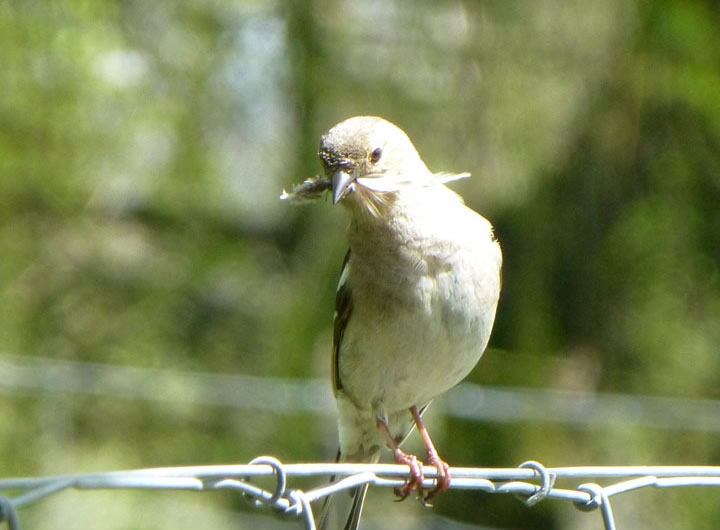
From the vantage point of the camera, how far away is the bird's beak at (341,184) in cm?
293

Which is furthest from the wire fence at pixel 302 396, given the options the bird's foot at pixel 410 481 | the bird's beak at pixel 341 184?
the bird's beak at pixel 341 184

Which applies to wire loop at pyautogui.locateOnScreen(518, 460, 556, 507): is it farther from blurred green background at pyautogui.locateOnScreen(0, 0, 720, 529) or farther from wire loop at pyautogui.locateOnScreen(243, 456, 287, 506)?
blurred green background at pyautogui.locateOnScreen(0, 0, 720, 529)

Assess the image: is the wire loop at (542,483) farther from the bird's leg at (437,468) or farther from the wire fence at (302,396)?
the wire fence at (302,396)

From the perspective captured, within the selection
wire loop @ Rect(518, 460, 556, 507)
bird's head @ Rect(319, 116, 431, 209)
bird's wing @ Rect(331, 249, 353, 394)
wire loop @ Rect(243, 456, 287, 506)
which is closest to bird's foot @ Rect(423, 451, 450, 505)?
bird's wing @ Rect(331, 249, 353, 394)

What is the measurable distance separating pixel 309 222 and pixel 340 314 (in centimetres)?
272

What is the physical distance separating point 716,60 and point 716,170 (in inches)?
22.6

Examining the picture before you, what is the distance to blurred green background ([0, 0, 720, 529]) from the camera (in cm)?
506

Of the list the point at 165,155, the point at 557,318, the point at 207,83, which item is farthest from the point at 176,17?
the point at 557,318

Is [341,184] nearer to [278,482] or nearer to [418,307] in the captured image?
[418,307]

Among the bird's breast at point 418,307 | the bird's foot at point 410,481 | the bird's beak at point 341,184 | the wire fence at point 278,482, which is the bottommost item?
the wire fence at point 278,482

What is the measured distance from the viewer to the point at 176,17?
5.75m

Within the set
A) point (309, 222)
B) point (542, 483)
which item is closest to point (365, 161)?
point (542, 483)

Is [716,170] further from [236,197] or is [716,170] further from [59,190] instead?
[59,190]

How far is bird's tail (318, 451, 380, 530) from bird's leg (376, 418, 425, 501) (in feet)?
0.51
